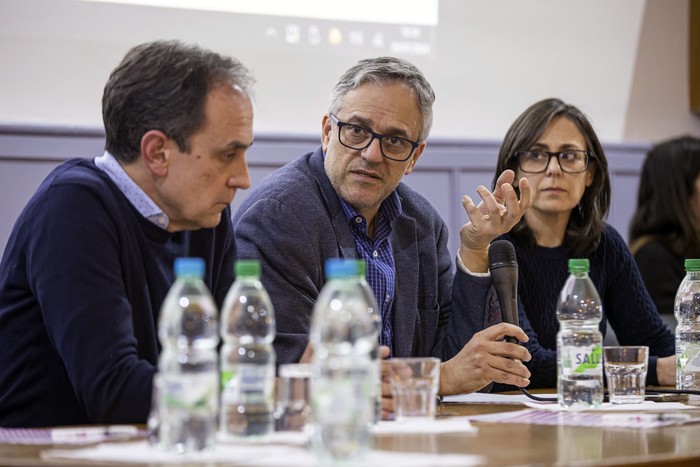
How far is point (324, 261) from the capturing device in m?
2.41

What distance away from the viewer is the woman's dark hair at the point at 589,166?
2.99 m

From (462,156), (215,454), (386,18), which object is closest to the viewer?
(215,454)

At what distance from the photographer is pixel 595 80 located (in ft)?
15.9

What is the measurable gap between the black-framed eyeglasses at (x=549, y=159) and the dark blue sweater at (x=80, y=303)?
4.35ft

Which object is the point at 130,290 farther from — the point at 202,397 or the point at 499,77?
the point at 499,77

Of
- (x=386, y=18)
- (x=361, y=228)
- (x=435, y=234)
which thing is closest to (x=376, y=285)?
(x=361, y=228)

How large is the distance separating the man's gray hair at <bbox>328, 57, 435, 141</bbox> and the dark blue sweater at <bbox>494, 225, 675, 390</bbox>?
1.95 ft

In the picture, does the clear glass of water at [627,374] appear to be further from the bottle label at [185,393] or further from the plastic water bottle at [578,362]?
the bottle label at [185,393]

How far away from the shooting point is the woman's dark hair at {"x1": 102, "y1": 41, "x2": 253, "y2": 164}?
182 centimetres

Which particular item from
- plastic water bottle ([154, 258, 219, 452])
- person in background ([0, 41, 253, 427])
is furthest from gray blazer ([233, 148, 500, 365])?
plastic water bottle ([154, 258, 219, 452])

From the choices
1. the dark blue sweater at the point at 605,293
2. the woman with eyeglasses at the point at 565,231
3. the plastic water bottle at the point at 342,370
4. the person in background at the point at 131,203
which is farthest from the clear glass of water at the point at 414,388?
the woman with eyeglasses at the point at 565,231

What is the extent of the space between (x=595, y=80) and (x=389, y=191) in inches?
103

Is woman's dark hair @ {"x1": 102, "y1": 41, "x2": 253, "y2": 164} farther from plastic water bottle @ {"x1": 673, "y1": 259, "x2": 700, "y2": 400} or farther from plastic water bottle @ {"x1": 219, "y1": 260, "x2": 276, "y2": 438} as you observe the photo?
plastic water bottle @ {"x1": 673, "y1": 259, "x2": 700, "y2": 400}

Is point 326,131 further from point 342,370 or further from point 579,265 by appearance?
point 342,370
